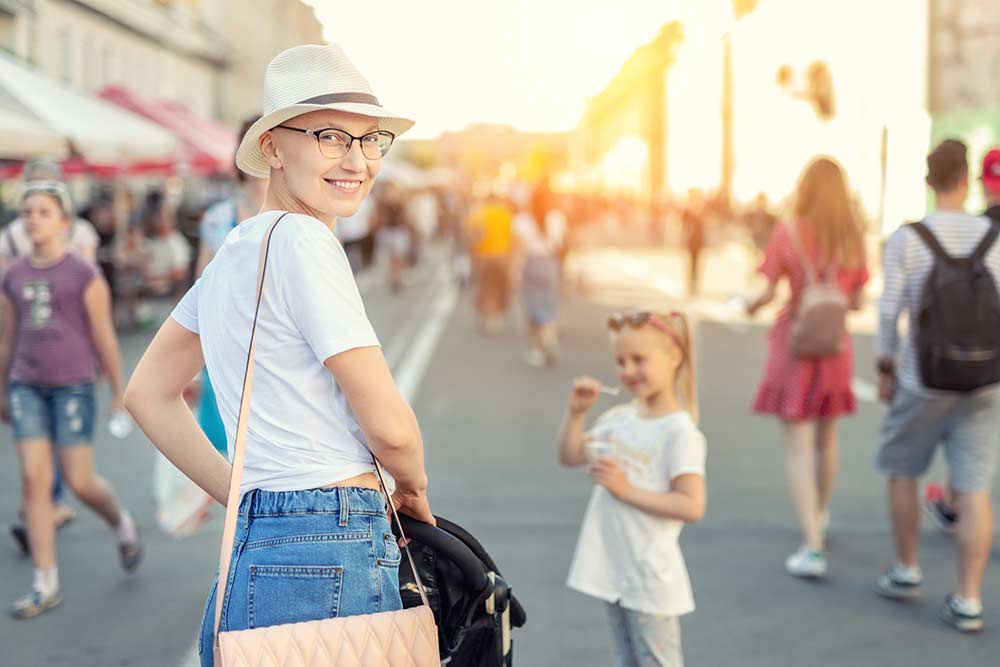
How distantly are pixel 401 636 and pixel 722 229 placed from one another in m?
39.4

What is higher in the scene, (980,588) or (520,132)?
(520,132)

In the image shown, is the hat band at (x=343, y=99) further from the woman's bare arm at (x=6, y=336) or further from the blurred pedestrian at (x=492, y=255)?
the blurred pedestrian at (x=492, y=255)

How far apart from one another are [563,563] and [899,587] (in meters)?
1.41

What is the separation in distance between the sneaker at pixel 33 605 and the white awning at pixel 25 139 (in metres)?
7.26

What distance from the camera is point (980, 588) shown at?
5453 millimetres

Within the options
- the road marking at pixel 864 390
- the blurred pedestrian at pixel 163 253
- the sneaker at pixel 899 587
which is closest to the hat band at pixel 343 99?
the sneaker at pixel 899 587

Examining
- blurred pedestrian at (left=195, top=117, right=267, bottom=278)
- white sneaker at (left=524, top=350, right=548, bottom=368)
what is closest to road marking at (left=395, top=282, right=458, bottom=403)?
white sneaker at (left=524, top=350, right=548, bottom=368)

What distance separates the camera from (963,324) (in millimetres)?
4926

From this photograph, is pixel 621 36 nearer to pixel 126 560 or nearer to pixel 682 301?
pixel 126 560

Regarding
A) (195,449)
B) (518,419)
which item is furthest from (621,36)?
(195,449)

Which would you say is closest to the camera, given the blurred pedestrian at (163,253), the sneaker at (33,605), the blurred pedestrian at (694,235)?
the sneaker at (33,605)

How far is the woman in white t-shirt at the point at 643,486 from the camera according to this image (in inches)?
138

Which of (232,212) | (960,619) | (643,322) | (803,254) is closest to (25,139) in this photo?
(232,212)

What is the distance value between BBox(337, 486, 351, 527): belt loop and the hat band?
63 centimetres
